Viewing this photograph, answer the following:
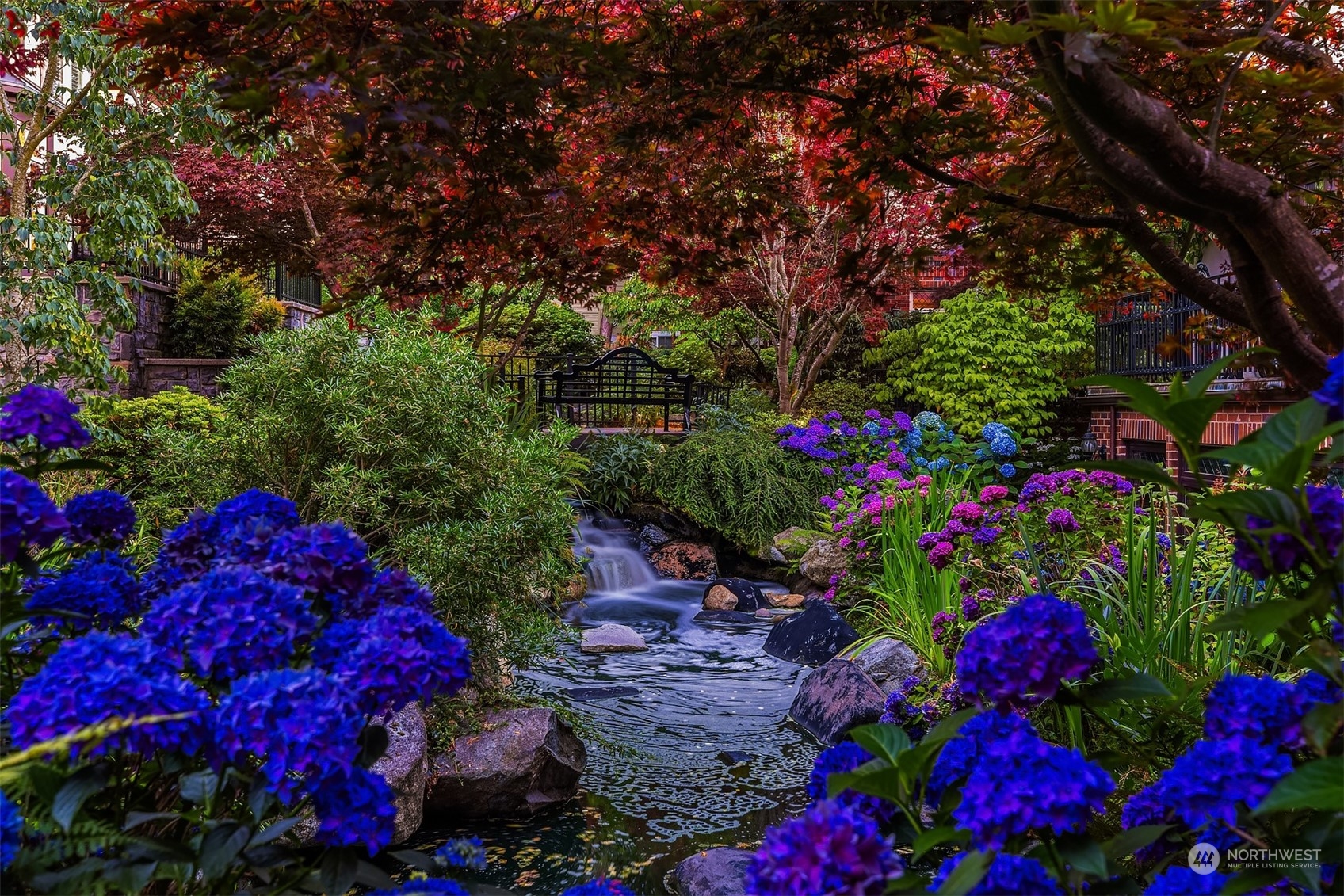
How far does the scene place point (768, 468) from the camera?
10148mm

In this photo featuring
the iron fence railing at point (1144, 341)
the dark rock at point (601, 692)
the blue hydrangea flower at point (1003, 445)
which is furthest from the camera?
the iron fence railing at point (1144, 341)

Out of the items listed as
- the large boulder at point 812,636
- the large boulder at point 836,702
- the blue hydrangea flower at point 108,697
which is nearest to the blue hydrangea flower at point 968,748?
the blue hydrangea flower at point 108,697

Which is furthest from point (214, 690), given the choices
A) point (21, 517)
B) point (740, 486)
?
point (740, 486)

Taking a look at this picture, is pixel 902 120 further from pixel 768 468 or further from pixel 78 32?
pixel 768 468

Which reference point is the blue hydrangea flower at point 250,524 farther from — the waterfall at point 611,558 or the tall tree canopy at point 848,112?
the waterfall at point 611,558

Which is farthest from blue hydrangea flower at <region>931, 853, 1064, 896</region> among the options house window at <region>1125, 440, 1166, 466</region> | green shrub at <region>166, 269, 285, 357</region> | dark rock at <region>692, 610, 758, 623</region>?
green shrub at <region>166, 269, 285, 357</region>

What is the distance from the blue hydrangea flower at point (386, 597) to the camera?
147 cm

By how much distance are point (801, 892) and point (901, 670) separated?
4458 millimetres

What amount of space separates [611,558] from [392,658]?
8.09m

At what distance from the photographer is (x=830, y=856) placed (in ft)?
3.27

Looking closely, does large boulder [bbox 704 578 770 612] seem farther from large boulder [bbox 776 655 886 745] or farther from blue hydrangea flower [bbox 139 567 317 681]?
blue hydrangea flower [bbox 139 567 317 681]

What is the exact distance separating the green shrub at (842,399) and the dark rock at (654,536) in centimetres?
506

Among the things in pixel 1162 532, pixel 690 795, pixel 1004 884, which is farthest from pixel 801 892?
pixel 1162 532

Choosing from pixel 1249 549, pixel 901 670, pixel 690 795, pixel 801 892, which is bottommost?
pixel 690 795
